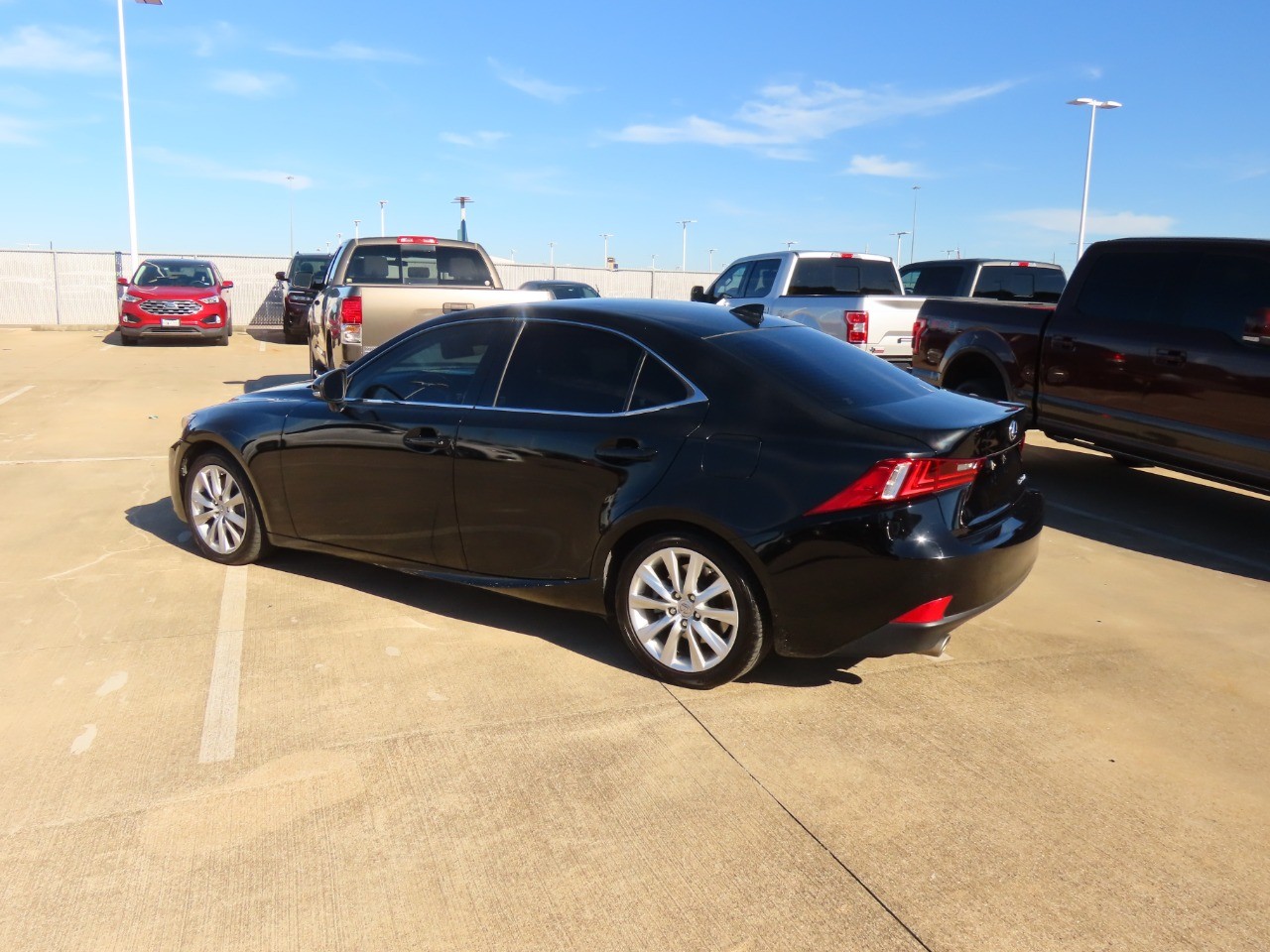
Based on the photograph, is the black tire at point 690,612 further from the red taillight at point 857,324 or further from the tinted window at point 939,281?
the tinted window at point 939,281

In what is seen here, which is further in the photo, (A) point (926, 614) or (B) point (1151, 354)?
(B) point (1151, 354)

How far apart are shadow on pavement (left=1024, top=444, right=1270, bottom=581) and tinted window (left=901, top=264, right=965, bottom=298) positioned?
4673 millimetres

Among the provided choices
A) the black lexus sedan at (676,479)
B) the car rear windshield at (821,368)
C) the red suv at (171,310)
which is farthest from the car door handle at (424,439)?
the red suv at (171,310)

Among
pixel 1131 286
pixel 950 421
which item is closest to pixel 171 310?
pixel 1131 286

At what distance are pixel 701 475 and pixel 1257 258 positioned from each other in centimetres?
491

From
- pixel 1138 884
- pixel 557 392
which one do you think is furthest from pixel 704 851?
pixel 557 392

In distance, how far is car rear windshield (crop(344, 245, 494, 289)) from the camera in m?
12.1

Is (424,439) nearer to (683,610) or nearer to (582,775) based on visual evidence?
(683,610)

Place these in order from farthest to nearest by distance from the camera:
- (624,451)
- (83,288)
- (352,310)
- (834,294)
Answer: (83,288) < (834,294) < (352,310) < (624,451)

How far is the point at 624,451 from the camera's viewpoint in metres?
4.38

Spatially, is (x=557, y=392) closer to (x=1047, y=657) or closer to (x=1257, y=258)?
(x=1047, y=657)

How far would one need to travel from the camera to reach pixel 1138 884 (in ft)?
9.89

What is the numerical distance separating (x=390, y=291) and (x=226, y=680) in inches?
238

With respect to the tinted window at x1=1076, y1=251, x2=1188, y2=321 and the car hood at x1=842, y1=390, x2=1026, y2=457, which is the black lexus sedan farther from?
the tinted window at x1=1076, y1=251, x2=1188, y2=321
